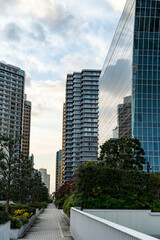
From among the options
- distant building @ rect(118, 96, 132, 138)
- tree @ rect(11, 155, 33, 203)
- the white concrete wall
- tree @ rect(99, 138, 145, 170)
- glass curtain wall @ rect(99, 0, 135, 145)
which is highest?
glass curtain wall @ rect(99, 0, 135, 145)

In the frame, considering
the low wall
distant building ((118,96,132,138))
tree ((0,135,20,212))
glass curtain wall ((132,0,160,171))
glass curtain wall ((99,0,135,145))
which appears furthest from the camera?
glass curtain wall ((99,0,135,145))

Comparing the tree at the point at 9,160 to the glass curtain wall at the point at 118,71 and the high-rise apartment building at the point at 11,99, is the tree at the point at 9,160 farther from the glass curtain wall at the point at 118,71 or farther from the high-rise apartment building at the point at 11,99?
the high-rise apartment building at the point at 11,99

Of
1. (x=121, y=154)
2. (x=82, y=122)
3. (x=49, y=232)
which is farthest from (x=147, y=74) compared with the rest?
(x=82, y=122)

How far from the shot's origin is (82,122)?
156m

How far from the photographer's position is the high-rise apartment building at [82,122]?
496 feet

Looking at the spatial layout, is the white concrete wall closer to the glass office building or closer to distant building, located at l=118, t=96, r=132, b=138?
the glass office building

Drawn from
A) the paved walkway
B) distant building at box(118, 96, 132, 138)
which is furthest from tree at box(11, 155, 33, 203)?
distant building at box(118, 96, 132, 138)

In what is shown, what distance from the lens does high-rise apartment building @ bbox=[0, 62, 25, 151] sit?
149 metres

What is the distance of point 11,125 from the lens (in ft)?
492

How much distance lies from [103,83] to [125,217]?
76.4m

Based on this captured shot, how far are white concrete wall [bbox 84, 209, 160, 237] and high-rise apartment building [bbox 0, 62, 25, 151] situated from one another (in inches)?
5091

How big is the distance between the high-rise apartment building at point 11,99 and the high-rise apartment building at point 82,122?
85.1 ft

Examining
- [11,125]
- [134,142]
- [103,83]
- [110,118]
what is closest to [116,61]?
[110,118]

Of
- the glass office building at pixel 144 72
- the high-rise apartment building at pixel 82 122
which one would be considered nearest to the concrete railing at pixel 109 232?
the glass office building at pixel 144 72
